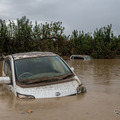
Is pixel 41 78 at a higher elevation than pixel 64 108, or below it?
higher

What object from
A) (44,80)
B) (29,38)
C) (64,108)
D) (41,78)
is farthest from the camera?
(29,38)

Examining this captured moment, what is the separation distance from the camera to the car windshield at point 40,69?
5.64 meters

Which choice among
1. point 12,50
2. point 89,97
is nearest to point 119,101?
point 89,97

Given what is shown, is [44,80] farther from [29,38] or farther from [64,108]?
[29,38]

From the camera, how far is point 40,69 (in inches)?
244

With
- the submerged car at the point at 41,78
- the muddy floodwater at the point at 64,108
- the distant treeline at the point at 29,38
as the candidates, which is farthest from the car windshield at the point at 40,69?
the distant treeline at the point at 29,38

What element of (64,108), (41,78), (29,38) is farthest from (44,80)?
(29,38)

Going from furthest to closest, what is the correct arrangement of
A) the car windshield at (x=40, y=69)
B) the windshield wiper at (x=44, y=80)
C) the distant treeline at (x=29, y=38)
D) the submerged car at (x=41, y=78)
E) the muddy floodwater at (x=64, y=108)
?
the distant treeline at (x=29, y=38)
the car windshield at (x=40, y=69)
the windshield wiper at (x=44, y=80)
the submerged car at (x=41, y=78)
the muddy floodwater at (x=64, y=108)

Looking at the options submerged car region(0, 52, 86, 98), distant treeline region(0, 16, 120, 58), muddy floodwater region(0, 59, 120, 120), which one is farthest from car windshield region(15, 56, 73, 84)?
distant treeline region(0, 16, 120, 58)

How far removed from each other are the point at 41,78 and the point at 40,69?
601 mm

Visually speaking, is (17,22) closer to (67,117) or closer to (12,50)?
(12,50)

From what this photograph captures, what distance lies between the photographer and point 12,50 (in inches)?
763

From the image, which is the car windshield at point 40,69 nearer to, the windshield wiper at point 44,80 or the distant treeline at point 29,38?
the windshield wiper at point 44,80

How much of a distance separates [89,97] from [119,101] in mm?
714
